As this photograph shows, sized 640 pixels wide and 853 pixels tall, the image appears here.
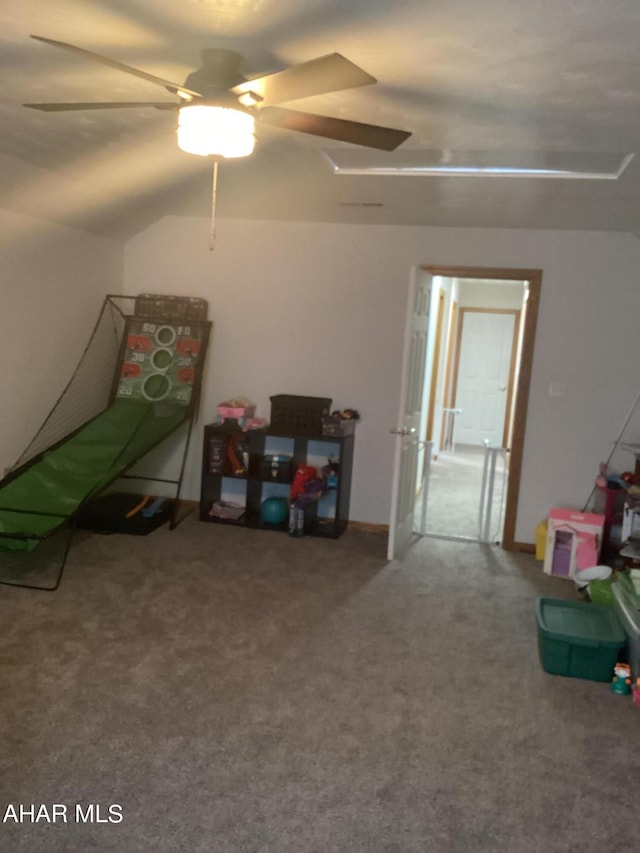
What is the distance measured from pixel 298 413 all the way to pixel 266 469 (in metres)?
0.48

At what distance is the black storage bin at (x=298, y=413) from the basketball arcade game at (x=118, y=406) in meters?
0.65

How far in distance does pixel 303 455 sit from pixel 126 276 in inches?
79.5

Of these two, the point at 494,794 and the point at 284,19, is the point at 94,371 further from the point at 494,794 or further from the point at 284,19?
the point at 494,794

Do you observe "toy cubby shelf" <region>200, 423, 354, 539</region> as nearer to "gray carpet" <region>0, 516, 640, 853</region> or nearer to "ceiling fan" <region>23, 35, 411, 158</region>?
"gray carpet" <region>0, 516, 640, 853</region>

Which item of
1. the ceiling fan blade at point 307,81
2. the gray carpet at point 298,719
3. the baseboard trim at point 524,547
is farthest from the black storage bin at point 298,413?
the ceiling fan blade at point 307,81

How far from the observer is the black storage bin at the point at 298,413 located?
5074 mm

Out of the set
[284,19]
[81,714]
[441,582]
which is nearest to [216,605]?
[81,714]

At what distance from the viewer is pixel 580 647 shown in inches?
125

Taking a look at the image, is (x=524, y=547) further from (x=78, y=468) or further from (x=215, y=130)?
(x=215, y=130)

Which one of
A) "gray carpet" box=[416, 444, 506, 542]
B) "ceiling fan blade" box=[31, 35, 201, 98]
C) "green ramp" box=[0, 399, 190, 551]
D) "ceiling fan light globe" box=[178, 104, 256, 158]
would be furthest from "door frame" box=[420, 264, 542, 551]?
"ceiling fan blade" box=[31, 35, 201, 98]

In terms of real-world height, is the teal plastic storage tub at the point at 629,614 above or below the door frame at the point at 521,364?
below

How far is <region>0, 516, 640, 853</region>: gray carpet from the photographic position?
218 centimetres

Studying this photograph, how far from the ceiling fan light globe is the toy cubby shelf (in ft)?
9.47

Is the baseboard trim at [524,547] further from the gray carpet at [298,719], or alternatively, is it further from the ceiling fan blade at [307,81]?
the ceiling fan blade at [307,81]
